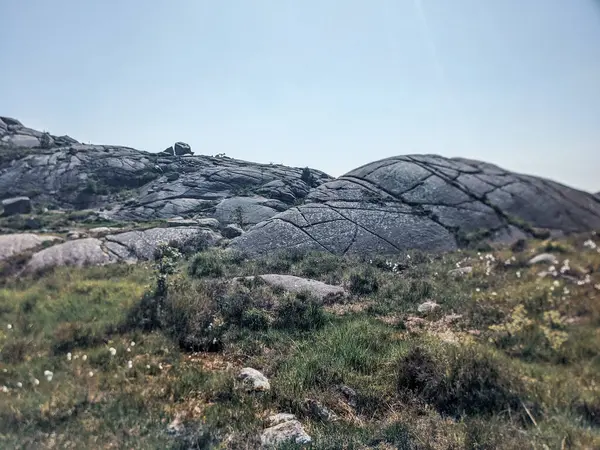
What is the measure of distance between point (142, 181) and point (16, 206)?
1668 centimetres

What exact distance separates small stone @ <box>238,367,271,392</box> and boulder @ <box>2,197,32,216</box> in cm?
1956

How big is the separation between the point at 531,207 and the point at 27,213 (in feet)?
77.7

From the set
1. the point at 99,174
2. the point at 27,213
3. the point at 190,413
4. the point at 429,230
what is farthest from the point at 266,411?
the point at 99,174

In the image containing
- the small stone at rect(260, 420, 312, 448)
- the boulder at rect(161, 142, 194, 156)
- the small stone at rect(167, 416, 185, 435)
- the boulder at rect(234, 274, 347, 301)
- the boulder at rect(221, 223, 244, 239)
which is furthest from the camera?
the boulder at rect(161, 142, 194, 156)

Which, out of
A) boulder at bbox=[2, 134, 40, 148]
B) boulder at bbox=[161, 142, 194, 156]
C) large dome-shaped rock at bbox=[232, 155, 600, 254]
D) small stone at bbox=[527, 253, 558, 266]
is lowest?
small stone at bbox=[527, 253, 558, 266]

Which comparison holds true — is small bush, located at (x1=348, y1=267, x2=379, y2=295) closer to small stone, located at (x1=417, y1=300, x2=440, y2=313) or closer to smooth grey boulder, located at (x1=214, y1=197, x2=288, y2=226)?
small stone, located at (x1=417, y1=300, x2=440, y2=313)

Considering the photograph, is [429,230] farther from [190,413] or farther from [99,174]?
[99,174]

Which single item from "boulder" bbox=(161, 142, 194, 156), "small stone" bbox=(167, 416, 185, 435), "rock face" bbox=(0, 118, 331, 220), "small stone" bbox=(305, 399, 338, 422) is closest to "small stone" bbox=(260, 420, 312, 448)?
"small stone" bbox=(305, 399, 338, 422)

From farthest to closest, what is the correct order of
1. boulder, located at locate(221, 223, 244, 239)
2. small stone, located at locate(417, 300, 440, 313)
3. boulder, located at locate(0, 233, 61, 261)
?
boulder, located at locate(221, 223, 244, 239) → boulder, located at locate(0, 233, 61, 261) → small stone, located at locate(417, 300, 440, 313)

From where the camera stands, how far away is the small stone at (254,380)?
4816mm

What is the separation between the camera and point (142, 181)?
36.7m

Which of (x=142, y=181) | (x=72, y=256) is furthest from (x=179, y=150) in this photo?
(x=72, y=256)

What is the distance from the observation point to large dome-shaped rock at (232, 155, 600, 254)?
8.77 feet

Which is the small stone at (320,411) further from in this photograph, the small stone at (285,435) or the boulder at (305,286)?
the boulder at (305,286)
